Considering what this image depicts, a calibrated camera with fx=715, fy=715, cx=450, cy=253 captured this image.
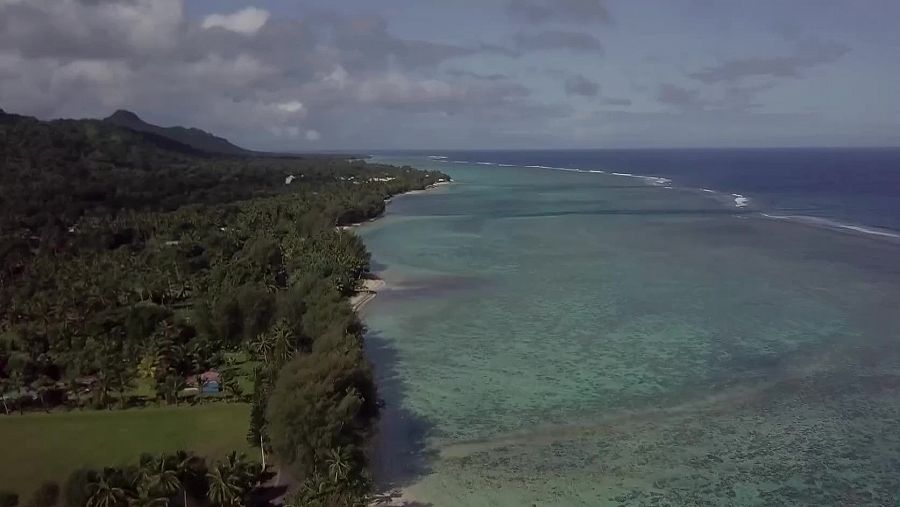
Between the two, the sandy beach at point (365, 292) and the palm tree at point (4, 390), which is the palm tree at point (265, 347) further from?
the palm tree at point (4, 390)

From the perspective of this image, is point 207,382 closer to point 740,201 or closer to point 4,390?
point 4,390

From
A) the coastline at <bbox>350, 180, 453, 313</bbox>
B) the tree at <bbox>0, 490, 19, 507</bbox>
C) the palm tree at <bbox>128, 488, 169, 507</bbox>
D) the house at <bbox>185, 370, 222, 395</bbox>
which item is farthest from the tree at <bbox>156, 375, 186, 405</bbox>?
the coastline at <bbox>350, 180, 453, 313</bbox>

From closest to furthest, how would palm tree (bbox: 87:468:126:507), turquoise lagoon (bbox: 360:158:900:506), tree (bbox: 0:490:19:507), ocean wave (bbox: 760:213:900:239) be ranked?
palm tree (bbox: 87:468:126:507) < tree (bbox: 0:490:19:507) < turquoise lagoon (bbox: 360:158:900:506) < ocean wave (bbox: 760:213:900:239)

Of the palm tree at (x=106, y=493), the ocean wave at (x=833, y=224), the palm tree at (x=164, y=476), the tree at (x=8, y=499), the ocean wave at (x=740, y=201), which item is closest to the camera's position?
the palm tree at (x=106, y=493)

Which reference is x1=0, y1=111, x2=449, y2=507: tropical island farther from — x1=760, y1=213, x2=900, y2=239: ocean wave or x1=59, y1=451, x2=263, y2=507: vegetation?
x1=760, y1=213, x2=900, y2=239: ocean wave

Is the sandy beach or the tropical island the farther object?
the sandy beach

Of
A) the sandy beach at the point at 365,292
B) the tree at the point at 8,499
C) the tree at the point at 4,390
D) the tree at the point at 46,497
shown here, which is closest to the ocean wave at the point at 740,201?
the sandy beach at the point at 365,292
